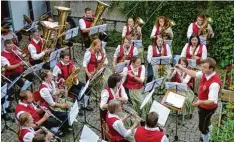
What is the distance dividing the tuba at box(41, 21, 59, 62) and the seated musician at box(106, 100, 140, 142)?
11.9 feet

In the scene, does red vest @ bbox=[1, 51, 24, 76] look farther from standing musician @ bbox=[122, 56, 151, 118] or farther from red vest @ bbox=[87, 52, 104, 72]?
standing musician @ bbox=[122, 56, 151, 118]

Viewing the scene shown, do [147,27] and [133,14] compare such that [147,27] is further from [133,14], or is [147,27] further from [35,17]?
[35,17]

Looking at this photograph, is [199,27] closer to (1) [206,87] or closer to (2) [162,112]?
(1) [206,87]

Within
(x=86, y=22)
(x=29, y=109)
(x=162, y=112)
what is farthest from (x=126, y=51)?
(x=29, y=109)

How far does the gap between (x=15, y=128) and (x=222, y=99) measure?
446cm

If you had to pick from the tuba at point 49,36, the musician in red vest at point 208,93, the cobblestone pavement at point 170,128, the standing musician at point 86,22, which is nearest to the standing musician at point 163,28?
the standing musician at point 86,22

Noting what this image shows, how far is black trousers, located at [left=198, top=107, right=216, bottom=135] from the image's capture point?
7.12 metres

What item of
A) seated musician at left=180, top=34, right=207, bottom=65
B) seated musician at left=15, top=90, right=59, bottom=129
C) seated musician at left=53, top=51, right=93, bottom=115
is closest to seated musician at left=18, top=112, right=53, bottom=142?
seated musician at left=15, top=90, right=59, bottom=129

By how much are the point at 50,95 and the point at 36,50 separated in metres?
2.21

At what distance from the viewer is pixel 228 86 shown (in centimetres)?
917

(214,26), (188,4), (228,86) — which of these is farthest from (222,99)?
(188,4)

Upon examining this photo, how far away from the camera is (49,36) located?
9.41 metres

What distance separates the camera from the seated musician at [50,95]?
7.40 metres

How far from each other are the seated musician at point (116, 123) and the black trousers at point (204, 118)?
139 centimetres
